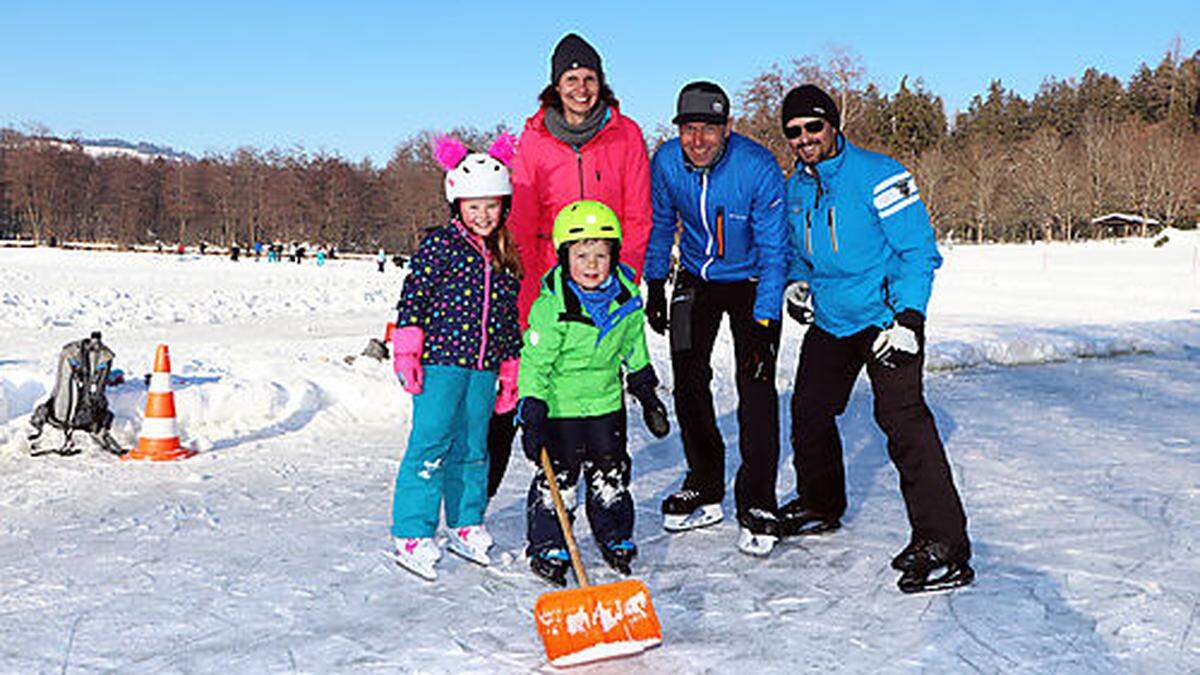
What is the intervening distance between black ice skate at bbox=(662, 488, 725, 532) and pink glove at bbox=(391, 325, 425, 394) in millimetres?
1437

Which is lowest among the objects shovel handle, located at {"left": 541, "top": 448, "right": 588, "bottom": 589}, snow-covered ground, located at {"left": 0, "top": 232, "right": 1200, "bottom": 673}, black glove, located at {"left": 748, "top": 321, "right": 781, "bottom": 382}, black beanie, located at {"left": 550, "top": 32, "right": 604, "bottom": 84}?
snow-covered ground, located at {"left": 0, "top": 232, "right": 1200, "bottom": 673}

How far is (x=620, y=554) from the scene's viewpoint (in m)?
4.02

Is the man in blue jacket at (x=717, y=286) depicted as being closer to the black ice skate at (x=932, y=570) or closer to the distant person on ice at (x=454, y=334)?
the black ice skate at (x=932, y=570)

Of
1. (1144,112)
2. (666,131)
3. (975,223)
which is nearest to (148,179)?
(666,131)

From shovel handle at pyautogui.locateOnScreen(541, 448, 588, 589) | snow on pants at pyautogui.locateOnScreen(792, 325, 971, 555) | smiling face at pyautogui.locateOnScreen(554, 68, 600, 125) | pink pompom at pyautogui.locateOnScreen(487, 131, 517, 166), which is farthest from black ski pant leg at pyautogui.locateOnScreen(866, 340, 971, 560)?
pink pompom at pyautogui.locateOnScreen(487, 131, 517, 166)

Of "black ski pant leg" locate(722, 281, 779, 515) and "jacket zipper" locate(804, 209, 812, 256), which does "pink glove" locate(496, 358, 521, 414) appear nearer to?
"black ski pant leg" locate(722, 281, 779, 515)

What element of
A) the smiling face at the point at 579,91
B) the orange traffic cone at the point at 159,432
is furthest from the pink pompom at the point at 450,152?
the orange traffic cone at the point at 159,432

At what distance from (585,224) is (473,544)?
4.65 feet

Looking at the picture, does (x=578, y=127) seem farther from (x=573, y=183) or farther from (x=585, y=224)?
(x=585, y=224)

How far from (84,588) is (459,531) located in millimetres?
1427

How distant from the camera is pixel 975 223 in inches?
2963

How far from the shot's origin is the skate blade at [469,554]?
4133 mm

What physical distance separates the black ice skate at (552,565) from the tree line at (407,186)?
5179 centimetres

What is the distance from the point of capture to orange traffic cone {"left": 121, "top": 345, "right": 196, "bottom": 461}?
6082 mm
